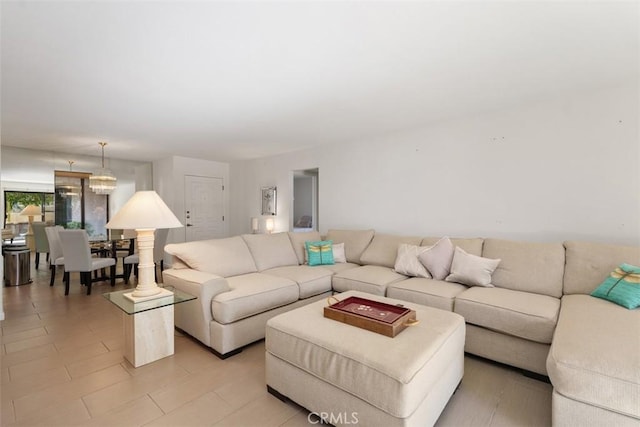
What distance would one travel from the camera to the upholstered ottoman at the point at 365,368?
1.26 meters

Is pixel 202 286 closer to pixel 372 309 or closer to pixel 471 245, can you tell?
pixel 372 309

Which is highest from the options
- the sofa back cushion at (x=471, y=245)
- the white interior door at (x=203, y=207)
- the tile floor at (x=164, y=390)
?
the white interior door at (x=203, y=207)

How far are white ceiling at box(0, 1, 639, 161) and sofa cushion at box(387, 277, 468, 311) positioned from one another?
69.8 inches

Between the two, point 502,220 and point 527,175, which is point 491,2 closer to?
point 527,175

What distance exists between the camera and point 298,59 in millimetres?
2039

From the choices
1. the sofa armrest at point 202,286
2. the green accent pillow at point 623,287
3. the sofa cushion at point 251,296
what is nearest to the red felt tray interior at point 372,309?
the sofa cushion at point 251,296

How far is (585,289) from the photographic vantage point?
2266 mm

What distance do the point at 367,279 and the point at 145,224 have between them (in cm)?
203

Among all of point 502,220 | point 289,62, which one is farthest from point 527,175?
point 289,62

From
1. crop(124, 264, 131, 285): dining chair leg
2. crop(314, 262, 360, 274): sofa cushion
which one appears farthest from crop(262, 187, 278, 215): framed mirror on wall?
crop(124, 264, 131, 285): dining chair leg

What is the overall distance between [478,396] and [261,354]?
156 cm

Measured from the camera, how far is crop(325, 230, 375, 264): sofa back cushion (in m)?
3.74

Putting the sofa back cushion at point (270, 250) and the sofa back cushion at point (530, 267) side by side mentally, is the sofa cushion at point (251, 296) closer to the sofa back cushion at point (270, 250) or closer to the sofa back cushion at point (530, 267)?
the sofa back cushion at point (270, 250)

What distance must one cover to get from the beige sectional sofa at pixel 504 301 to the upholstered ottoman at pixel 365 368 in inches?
20.1
